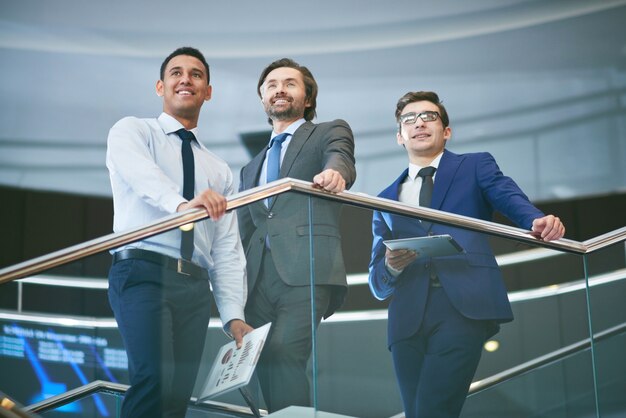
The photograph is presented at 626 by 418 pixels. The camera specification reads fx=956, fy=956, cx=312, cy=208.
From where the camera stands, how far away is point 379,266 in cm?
360

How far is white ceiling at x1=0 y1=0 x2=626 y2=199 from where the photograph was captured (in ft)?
33.1

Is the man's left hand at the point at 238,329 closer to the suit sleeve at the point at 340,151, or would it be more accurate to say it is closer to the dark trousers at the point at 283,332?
the dark trousers at the point at 283,332

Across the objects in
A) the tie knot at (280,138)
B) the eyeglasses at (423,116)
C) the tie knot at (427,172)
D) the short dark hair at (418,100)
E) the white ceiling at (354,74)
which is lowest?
the tie knot at (427,172)

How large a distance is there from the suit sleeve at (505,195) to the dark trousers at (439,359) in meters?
0.51

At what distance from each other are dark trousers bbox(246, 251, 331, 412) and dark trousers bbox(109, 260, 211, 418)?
0.69 feet

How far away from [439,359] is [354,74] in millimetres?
7509

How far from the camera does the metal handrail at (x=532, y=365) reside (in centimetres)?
366

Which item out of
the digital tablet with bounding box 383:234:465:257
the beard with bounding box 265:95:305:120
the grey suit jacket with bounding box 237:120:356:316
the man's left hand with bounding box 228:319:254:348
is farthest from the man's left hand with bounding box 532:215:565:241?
the man's left hand with bounding box 228:319:254:348

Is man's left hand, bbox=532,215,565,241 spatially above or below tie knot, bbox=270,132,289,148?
below

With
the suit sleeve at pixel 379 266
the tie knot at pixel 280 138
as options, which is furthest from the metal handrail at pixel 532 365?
the tie knot at pixel 280 138

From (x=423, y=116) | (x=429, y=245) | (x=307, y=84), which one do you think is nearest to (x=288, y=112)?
(x=307, y=84)

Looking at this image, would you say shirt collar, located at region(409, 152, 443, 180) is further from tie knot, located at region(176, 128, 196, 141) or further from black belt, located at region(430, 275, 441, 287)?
tie knot, located at region(176, 128, 196, 141)

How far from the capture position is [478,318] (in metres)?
3.69

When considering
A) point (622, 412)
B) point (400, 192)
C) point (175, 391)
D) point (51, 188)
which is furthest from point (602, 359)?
point (51, 188)
